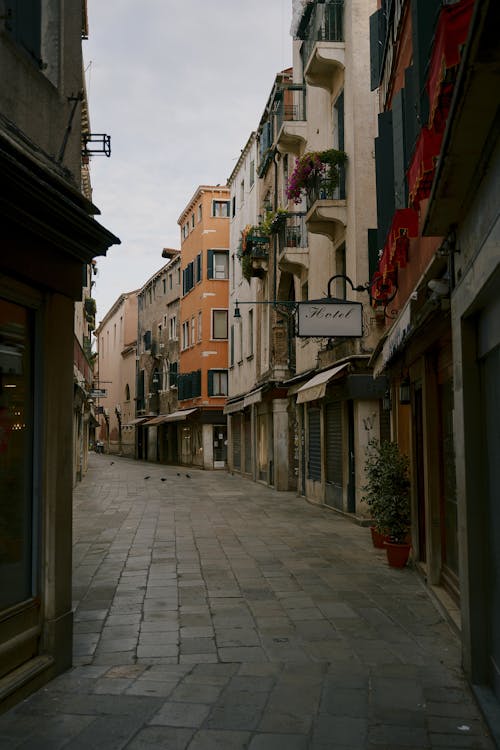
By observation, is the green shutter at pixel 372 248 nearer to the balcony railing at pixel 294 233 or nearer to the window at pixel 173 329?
the balcony railing at pixel 294 233

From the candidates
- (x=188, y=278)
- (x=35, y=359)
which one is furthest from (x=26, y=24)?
(x=188, y=278)

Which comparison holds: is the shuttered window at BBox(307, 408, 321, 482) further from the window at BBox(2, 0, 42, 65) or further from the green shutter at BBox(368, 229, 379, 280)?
the window at BBox(2, 0, 42, 65)

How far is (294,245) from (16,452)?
654 inches

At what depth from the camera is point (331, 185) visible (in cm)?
1645

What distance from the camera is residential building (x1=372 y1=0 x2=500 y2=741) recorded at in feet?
13.7

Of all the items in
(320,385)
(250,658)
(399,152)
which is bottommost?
(250,658)

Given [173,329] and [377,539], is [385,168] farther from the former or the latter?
[173,329]

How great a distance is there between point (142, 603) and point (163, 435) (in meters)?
41.5

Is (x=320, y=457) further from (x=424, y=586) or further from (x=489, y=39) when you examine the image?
(x=489, y=39)

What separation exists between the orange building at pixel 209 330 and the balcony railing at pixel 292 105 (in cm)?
1649

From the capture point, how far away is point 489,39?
338cm

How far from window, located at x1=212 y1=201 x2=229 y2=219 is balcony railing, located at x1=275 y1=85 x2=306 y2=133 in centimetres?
1698

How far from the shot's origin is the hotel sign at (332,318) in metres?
13.1

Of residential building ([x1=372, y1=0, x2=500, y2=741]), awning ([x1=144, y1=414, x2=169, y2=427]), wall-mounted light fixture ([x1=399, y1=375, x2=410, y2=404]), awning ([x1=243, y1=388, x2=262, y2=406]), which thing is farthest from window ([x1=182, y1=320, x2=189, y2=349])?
residential building ([x1=372, y1=0, x2=500, y2=741])
